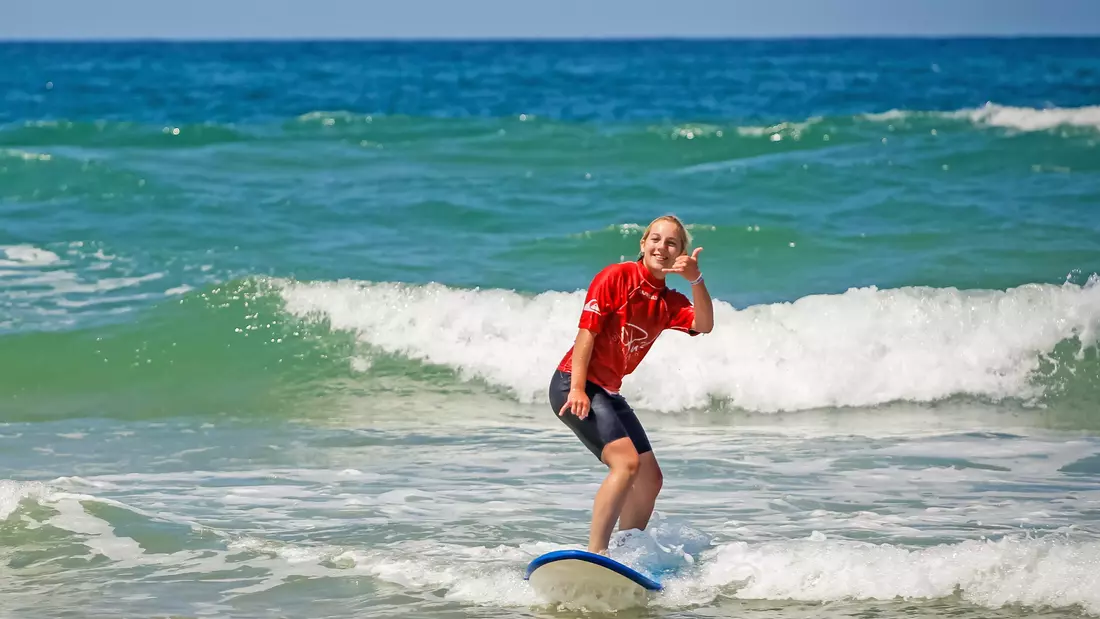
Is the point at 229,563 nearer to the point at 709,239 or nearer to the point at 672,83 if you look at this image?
the point at 709,239

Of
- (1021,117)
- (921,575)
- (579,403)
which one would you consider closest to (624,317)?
(579,403)

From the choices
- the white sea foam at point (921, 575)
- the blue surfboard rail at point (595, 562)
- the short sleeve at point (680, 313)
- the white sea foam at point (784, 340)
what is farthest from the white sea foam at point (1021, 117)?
the blue surfboard rail at point (595, 562)

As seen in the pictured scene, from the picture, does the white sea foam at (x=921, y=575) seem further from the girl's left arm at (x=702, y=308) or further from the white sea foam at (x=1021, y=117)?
the white sea foam at (x=1021, y=117)

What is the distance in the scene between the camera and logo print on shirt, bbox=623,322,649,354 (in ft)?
19.7

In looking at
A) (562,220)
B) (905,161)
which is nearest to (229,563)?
(562,220)

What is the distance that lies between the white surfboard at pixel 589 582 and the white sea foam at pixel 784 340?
5.03 m

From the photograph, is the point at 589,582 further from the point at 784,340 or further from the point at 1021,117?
the point at 1021,117

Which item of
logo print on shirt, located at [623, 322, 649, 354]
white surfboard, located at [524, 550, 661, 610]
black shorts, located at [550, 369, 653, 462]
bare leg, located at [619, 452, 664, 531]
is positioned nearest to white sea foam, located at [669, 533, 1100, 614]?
white surfboard, located at [524, 550, 661, 610]

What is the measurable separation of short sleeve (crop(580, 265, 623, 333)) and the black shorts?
0.29 meters

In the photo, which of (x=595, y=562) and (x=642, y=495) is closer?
(x=595, y=562)

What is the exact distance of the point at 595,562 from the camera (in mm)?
5816

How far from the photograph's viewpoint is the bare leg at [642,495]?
240 inches

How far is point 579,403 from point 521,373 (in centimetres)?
592

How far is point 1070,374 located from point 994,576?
18.8 ft
